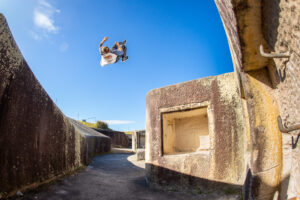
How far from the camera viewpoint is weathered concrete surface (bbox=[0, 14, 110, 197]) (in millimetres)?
2537

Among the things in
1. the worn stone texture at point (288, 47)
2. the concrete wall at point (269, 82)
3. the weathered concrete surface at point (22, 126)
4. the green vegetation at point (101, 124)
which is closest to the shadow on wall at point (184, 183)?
the concrete wall at point (269, 82)

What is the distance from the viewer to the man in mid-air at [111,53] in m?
6.30

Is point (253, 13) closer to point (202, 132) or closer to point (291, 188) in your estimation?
point (291, 188)

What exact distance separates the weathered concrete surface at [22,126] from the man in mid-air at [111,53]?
265 centimetres

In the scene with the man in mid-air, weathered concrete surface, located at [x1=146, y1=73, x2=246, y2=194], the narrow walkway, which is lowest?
the narrow walkway

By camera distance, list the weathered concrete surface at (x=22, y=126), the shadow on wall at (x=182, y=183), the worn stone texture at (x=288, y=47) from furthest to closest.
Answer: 1. the shadow on wall at (x=182, y=183)
2. the weathered concrete surface at (x=22, y=126)
3. the worn stone texture at (x=288, y=47)

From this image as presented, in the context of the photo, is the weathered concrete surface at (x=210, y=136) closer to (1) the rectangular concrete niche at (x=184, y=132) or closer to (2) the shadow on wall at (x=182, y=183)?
(2) the shadow on wall at (x=182, y=183)

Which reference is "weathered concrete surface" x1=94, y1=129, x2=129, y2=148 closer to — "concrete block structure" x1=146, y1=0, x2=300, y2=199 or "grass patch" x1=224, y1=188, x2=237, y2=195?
"concrete block structure" x1=146, y1=0, x2=300, y2=199

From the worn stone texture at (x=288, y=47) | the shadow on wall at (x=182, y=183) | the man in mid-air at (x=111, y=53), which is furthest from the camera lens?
the man in mid-air at (x=111, y=53)

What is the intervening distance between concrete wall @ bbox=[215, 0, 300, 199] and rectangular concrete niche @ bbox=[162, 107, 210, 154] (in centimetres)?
258

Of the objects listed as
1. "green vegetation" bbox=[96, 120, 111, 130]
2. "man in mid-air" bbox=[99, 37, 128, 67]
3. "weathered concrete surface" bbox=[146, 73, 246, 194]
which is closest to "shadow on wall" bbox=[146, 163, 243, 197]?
"weathered concrete surface" bbox=[146, 73, 246, 194]

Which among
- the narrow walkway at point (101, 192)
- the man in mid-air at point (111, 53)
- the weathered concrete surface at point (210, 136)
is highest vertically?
the man in mid-air at point (111, 53)

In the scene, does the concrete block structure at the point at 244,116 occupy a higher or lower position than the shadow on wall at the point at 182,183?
higher

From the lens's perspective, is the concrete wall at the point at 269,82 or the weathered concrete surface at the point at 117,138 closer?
the concrete wall at the point at 269,82
